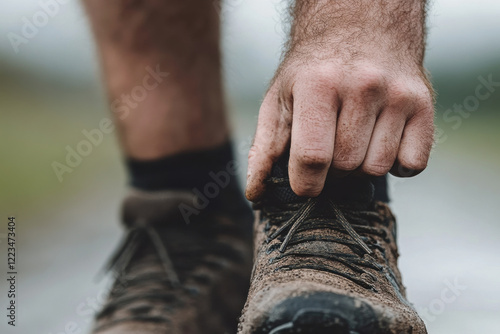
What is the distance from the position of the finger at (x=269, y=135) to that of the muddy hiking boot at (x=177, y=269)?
53cm

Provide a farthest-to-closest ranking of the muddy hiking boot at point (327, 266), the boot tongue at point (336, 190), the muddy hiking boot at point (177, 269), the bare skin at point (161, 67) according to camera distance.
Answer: the bare skin at point (161, 67) < the muddy hiking boot at point (177, 269) < the boot tongue at point (336, 190) < the muddy hiking boot at point (327, 266)

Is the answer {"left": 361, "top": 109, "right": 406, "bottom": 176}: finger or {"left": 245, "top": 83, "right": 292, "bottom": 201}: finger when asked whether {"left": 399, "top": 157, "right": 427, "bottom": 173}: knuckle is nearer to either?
{"left": 361, "top": 109, "right": 406, "bottom": 176}: finger

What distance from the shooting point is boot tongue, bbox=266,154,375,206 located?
3.02 ft

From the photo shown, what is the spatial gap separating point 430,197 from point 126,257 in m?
1.44

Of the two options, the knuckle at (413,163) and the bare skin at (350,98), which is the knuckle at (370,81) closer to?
the bare skin at (350,98)

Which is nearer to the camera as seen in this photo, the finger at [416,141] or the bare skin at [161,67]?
the finger at [416,141]

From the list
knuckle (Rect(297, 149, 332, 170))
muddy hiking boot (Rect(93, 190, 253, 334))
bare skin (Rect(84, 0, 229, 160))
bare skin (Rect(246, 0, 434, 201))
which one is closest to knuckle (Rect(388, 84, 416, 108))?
bare skin (Rect(246, 0, 434, 201))

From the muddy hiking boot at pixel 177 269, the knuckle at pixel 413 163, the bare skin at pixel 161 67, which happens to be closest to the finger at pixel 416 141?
the knuckle at pixel 413 163

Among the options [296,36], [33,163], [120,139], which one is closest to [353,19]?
[296,36]

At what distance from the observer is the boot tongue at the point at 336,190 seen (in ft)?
3.02

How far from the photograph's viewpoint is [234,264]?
147 cm

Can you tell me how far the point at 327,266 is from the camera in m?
0.83

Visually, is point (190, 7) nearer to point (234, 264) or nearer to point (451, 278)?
point (234, 264)

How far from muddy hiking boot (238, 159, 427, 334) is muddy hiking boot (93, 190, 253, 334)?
0.38 metres
